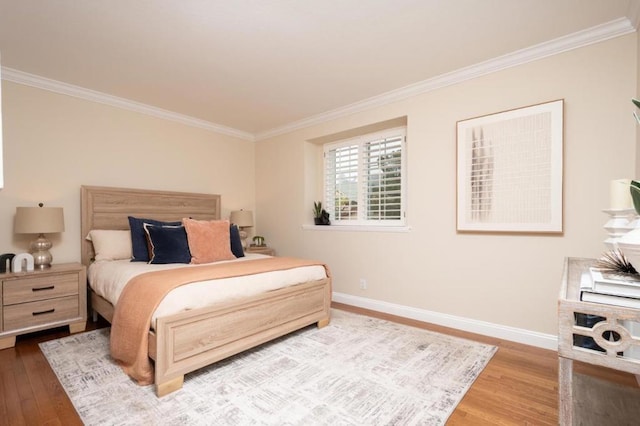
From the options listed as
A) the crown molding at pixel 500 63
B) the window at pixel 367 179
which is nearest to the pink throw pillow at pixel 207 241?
the window at pixel 367 179

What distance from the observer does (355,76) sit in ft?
10.4

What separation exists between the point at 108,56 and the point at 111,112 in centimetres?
113

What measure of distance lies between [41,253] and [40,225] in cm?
32

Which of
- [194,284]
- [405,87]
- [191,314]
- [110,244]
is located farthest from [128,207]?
[405,87]

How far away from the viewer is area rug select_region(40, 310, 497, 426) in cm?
183

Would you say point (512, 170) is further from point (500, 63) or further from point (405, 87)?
point (405, 87)

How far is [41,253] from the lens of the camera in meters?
3.05

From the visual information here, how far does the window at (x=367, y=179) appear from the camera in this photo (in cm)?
383

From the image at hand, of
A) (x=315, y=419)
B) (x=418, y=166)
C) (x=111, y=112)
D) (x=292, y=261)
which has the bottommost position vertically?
(x=315, y=419)

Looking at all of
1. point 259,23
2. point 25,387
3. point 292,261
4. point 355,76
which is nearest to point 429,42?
point 355,76

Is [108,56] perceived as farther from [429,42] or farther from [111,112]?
[429,42]

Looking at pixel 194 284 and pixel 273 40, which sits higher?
pixel 273 40

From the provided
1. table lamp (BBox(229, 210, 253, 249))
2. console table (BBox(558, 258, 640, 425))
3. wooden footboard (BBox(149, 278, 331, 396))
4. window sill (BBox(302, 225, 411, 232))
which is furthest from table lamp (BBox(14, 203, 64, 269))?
console table (BBox(558, 258, 640, 425))

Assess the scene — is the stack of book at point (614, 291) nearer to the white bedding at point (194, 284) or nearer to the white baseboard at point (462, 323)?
the white baseboard at point (462, 323)
